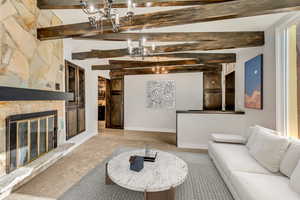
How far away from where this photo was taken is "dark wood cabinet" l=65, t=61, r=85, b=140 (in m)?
3.59

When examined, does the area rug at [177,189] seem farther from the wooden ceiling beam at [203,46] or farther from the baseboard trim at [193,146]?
the wooden ceiling beam at [203,46]

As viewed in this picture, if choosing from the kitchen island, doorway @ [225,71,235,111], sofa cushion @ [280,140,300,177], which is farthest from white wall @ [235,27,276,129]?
doorway @ [225,71,235,111]

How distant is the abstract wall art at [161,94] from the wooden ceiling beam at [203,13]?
3.80 meters

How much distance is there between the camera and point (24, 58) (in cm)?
212

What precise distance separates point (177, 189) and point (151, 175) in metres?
0.62

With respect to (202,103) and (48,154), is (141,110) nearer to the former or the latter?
(202,103)

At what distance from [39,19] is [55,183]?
8.63 feet

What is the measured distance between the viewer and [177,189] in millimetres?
2023

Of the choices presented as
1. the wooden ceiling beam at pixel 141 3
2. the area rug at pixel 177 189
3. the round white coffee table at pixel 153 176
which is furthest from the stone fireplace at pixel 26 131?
the wooden ceiling beam at pixel 141 3

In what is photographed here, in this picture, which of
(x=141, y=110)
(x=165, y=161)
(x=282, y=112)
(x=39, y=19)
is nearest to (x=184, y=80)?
(x=141, y=110)

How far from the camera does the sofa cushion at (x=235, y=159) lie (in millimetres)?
1835

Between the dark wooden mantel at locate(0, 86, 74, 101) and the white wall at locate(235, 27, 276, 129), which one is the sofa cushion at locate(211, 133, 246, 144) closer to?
the white wall at locate(235, 27, 276, 129)

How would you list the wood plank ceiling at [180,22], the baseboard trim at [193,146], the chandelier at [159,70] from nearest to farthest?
the wood plank ceiling at [180,22] < the baseboard trim at [193,146] < the chandelier at [159,70]

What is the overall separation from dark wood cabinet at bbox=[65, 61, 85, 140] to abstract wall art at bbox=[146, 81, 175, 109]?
8.40 feet
